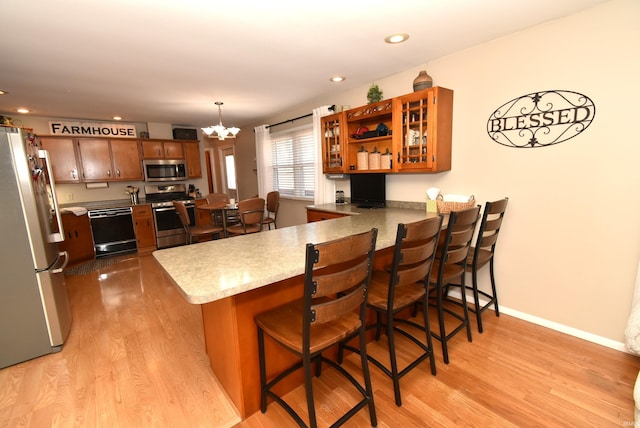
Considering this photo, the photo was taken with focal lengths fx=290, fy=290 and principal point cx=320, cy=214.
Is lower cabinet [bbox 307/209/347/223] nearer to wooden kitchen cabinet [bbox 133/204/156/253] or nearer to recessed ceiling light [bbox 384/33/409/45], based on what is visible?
recessed ceiling light [bbox 384/33/409/45]

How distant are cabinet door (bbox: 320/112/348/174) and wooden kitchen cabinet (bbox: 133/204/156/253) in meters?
3.31

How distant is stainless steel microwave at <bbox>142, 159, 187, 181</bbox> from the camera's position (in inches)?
211

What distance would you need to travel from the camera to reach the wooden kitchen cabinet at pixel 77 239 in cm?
435

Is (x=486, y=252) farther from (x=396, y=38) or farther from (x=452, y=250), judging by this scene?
(x=396, y=38)

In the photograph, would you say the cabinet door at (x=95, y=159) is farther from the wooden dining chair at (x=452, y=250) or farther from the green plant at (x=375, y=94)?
the wooden dining chair at (x=452, y=250)

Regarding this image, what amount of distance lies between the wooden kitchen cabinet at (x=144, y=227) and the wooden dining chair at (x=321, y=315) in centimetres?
444

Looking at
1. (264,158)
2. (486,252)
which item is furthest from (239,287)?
(264,158)

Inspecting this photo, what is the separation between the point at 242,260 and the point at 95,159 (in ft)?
16.4

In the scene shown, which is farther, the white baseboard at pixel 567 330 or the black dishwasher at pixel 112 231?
the black dishwasher at pixel 112 231

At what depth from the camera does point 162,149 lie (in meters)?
5.51

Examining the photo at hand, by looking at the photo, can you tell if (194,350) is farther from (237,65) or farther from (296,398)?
(237,65)

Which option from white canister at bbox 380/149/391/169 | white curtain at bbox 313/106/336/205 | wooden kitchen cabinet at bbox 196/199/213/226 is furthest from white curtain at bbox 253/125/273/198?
white canister at bbox 380/149/391/169

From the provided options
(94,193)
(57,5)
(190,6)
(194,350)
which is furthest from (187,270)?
(94,193)

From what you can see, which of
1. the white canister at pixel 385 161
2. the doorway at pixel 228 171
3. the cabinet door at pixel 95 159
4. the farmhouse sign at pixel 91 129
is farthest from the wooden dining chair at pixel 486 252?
the doorway at pixel 228 171
